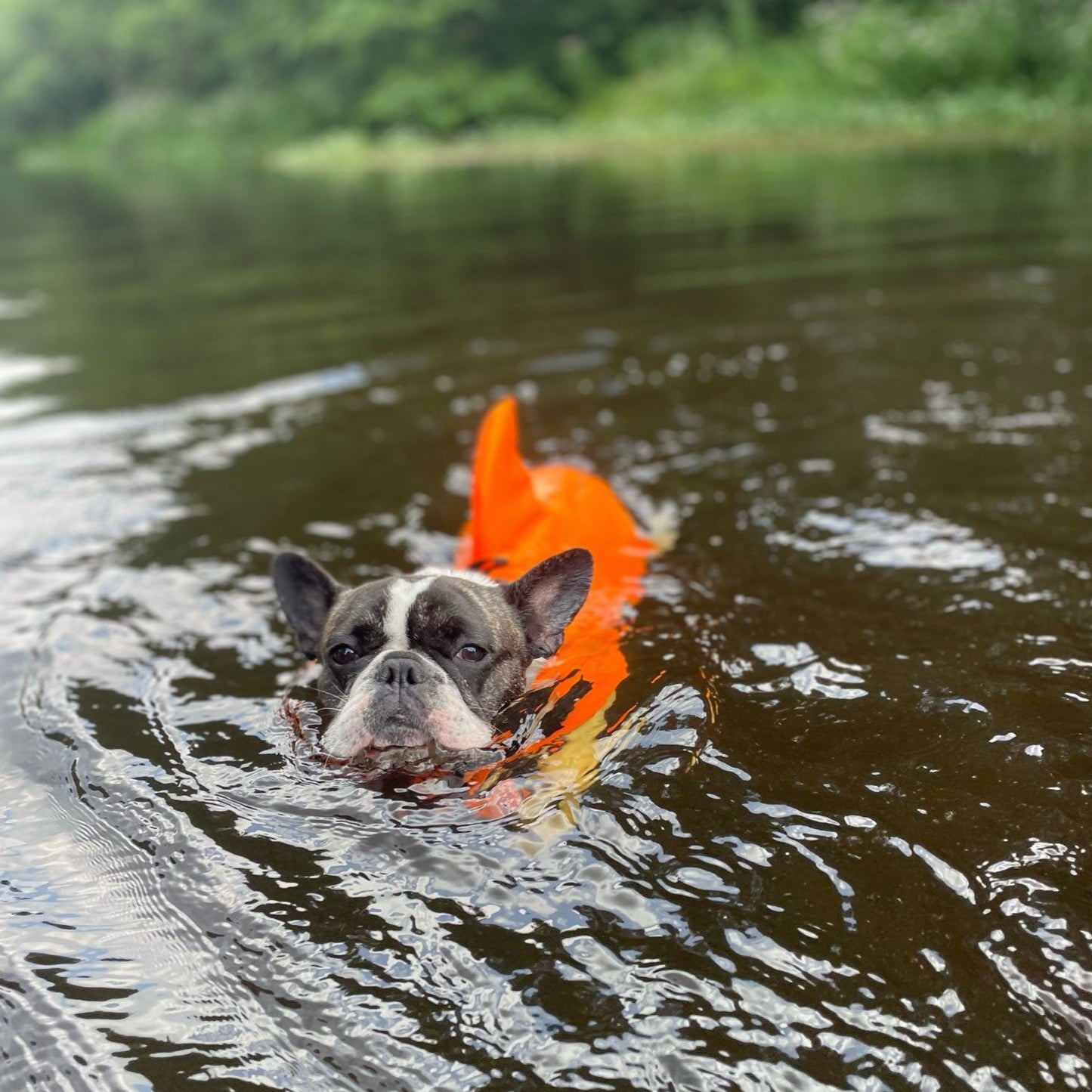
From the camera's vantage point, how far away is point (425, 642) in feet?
12.8

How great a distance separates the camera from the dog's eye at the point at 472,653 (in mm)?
3932

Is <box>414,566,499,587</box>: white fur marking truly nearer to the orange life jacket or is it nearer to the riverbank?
the orange life jacket

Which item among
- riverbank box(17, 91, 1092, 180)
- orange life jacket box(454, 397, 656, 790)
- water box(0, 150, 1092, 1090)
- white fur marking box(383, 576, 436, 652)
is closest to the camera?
water box(0, 150, 1092, 1090)

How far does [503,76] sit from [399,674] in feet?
125

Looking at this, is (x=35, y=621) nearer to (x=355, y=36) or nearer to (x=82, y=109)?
(x=355, y=36)

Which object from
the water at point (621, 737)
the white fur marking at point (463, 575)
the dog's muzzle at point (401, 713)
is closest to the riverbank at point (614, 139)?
the water at point (621, 737)

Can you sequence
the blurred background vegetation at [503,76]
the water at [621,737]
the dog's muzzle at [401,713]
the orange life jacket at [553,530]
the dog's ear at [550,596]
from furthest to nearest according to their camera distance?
the blurred background vegetation at [503,76] < the orange life jacket at [553,530] < the dog's ear at [550,596] < the dog's muzzle at [401,713] < the water at [621,737]

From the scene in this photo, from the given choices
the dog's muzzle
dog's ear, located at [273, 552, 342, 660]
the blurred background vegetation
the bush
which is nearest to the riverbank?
the blurred background vegetation

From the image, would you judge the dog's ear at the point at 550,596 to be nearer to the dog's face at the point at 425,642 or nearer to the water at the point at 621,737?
the dog's face at the point at 425,642

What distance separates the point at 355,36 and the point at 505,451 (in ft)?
133

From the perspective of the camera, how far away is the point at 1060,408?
6887 millimetres

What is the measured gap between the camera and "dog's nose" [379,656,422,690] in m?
3.56

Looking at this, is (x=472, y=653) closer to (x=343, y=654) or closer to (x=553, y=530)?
(x=343, y=654)

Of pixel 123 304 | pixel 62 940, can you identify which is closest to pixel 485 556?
pixel 62 940
